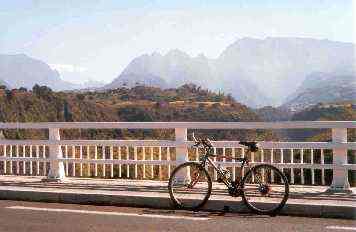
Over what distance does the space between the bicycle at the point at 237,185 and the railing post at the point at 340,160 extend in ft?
4.06

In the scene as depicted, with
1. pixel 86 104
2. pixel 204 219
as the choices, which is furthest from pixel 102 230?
pixel 86 104

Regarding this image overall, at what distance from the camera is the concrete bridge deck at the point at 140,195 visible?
29.0ft

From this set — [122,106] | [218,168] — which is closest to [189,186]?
[218,168]

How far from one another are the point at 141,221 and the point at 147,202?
1.31 meters

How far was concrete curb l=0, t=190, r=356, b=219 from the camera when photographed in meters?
8.72

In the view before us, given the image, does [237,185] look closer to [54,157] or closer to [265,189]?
[265,189]

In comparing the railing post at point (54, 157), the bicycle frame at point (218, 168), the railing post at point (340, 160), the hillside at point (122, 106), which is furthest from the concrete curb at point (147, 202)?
the hillside at point (122, 106)

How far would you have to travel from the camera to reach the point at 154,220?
28.2 ft

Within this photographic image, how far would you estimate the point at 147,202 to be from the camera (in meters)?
9.83

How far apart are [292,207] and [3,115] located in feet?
341

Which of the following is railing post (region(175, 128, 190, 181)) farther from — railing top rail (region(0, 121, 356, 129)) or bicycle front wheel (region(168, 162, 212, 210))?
bicycle front wheel (region(168, 162, 212, 210))

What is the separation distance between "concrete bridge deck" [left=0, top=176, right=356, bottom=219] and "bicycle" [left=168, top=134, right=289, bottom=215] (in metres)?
0.16

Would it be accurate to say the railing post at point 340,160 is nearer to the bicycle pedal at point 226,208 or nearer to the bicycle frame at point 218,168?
the bicycle frame at point 218,168

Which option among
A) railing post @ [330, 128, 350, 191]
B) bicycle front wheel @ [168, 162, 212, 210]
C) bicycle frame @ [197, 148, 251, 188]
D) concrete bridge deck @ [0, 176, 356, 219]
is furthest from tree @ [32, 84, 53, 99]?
railing post @ [330, 128, 350, 191]
